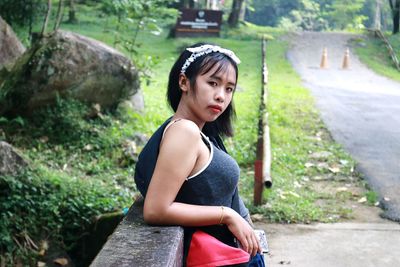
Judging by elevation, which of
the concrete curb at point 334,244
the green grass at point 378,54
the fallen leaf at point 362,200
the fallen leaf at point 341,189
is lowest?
the green grass at point 378,54

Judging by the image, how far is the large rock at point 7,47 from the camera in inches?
378

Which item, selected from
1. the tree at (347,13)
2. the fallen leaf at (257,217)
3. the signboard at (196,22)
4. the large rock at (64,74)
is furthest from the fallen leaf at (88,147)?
the tree at (347,13)

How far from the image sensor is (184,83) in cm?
289

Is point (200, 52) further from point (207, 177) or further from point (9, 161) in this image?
point (9, 161)

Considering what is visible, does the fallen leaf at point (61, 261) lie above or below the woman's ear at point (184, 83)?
below

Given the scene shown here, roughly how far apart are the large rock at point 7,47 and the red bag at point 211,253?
7337mm

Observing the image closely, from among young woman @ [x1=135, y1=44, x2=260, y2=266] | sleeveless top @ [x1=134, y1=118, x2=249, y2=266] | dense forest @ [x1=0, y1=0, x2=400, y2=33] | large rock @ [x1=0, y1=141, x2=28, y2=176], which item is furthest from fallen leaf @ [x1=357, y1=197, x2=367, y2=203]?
dense forest @ [x1=0, y1=0, x2=400, y2=33]

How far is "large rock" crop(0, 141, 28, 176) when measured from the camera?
6.80 metres

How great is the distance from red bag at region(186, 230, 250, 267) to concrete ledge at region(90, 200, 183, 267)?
0.06 m

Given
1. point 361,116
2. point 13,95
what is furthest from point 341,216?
point 361,116

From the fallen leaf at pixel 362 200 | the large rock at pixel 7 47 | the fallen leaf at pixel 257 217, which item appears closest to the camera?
the fallen leaf at pixel 257 217

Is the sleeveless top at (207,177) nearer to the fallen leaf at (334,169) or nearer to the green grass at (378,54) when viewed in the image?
the fallen leaf at (334,169)

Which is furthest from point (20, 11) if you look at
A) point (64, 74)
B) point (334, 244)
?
point (334, 244)

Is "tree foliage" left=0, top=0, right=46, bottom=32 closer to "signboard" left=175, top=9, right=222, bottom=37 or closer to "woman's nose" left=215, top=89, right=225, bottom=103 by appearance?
"woman's nose" left=215, top=89, right=225, bottom=103
